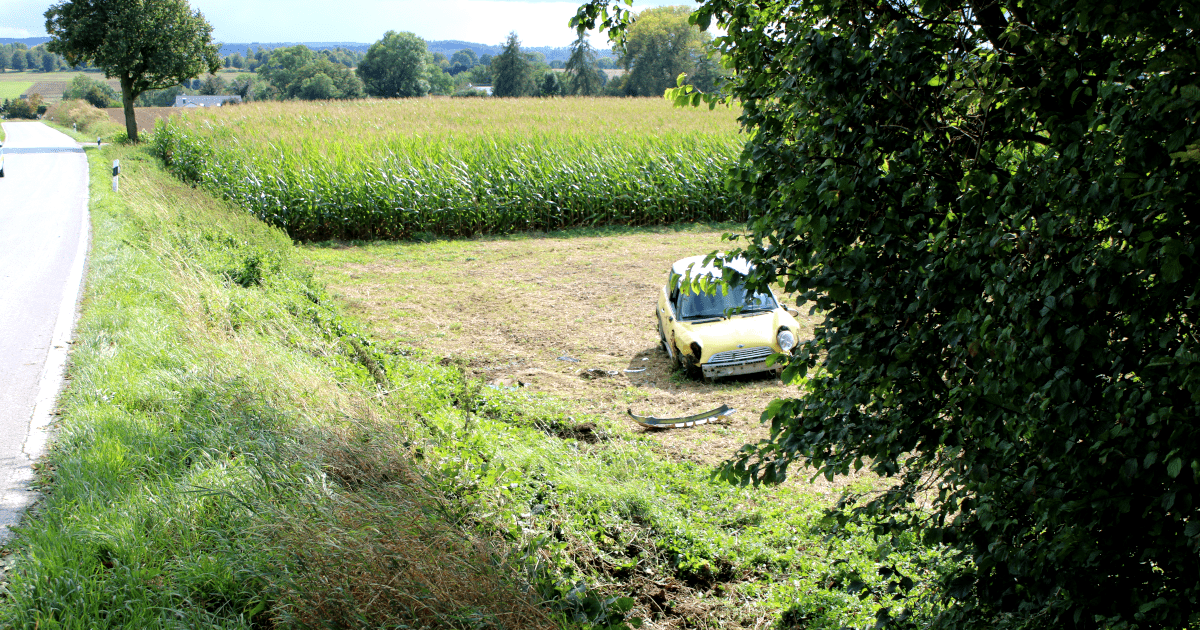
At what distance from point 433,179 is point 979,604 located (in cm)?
1969

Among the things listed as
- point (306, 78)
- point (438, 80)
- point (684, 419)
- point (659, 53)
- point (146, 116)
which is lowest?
point (684, 419)


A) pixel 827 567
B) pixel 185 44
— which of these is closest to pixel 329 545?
pixel 827 567

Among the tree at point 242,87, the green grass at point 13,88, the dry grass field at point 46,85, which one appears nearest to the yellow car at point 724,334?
the dry grass field at point 46,85

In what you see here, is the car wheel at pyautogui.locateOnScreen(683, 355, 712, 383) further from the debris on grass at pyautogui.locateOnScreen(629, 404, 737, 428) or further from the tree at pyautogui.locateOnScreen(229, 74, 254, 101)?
the tree at pyautogui.locateOnScreen(229, 74, 254, 101)

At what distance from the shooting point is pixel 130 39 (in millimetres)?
37875

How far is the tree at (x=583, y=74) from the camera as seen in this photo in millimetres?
92875

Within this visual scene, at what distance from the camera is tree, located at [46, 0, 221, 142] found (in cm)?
3756

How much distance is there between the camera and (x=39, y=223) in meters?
17.6

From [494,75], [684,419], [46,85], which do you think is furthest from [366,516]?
[46,85]

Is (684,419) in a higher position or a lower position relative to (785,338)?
lower

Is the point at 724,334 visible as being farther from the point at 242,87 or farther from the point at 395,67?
the point at 242,87

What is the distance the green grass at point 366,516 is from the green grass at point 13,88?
134m

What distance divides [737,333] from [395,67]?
108560 millimetres

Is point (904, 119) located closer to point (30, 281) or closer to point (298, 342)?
point (298, 342)
